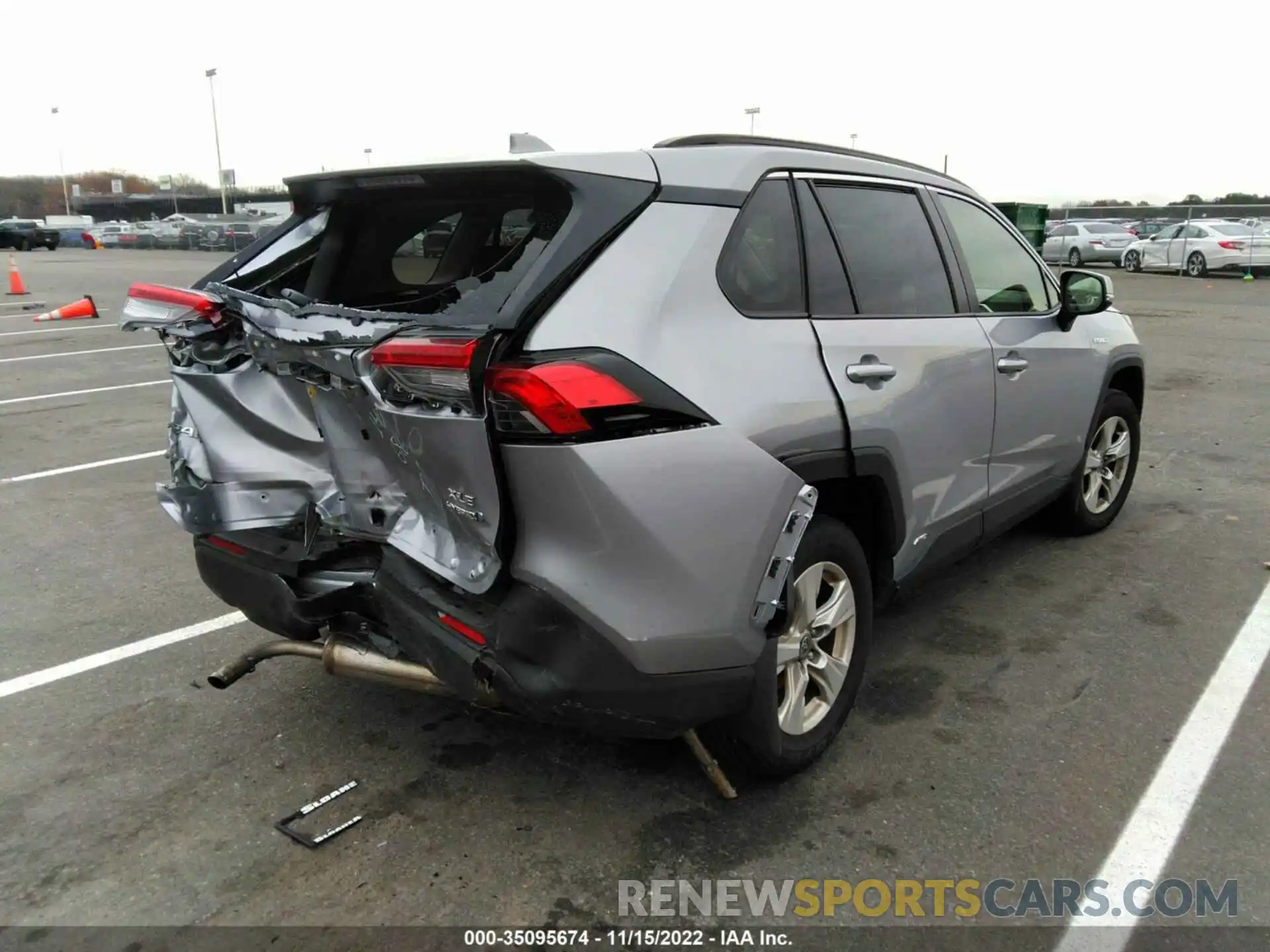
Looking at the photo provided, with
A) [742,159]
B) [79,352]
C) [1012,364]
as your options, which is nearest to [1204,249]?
[1012,364]

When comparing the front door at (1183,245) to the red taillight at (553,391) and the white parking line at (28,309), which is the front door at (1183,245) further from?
the red taillight at (553,391)

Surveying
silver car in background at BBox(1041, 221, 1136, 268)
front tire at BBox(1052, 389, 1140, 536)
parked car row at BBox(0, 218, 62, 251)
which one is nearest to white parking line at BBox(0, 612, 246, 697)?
front tire at BBox(1052, 389, 1140, 536)

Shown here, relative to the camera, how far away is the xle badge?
2.40 meters

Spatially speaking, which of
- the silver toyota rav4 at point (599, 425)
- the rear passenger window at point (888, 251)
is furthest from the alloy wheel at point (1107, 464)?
the rear passenger window at point (888, 251)

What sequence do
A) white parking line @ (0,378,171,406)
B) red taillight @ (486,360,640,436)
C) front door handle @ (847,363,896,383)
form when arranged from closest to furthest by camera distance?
red taillight @ (486,360,640,436) < front door handle @ (847,363,896,383) < white parking line @ (0,378,171,406)

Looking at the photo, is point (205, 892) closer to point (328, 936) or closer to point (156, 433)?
point (328, 936)

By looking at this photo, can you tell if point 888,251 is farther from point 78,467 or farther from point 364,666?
point 78,467

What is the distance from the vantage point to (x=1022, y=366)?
3.96 m

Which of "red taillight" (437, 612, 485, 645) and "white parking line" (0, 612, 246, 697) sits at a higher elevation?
"red taillight" (437, 612, 485, 645)

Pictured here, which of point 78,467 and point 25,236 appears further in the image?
point 25,236

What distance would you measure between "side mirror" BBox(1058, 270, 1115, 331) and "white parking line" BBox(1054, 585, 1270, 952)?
1.50 meters

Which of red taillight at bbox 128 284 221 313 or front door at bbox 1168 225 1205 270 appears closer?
red taillight at bbox 128 284 221 313

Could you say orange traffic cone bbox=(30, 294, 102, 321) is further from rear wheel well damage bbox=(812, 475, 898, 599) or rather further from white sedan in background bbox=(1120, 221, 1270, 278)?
white sedan in background bbox=(1120, 221, 1270, 278)

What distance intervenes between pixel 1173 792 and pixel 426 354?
100 inches
